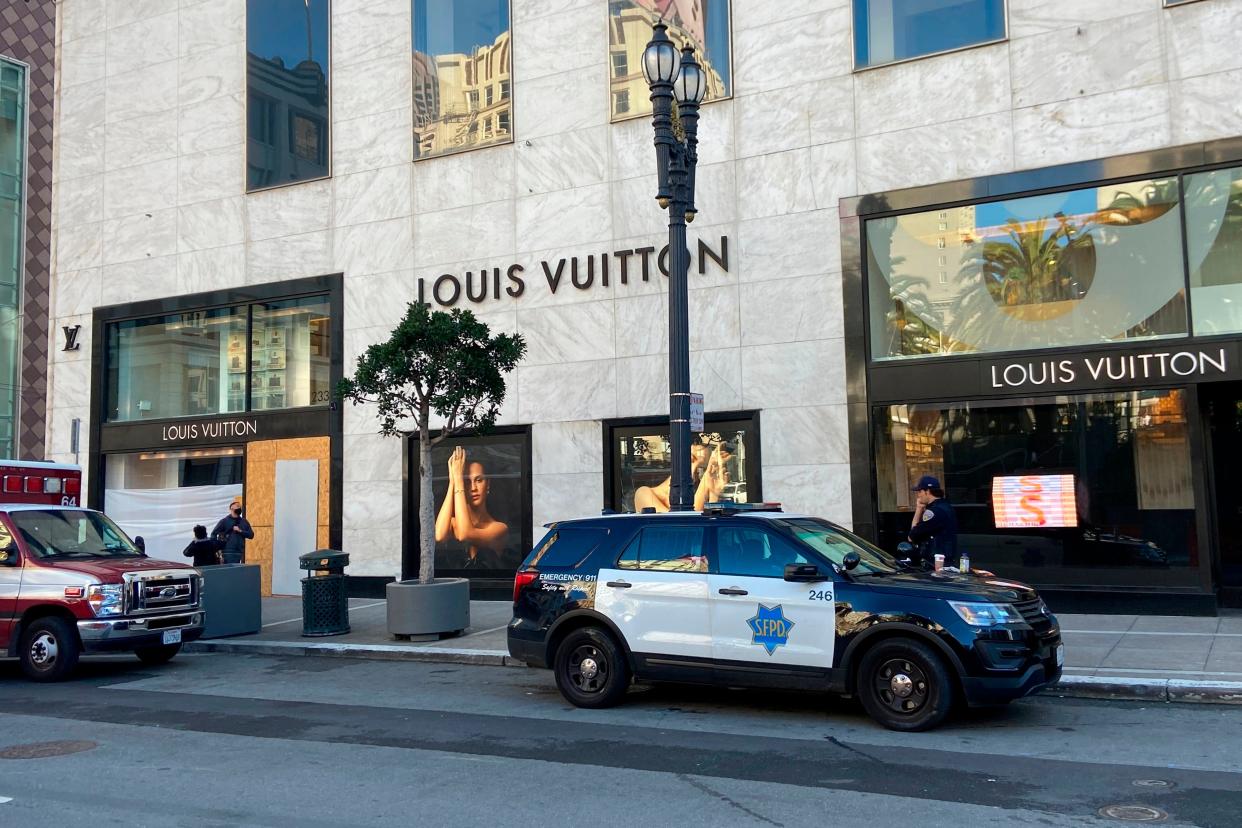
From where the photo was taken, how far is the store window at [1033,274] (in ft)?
44.9

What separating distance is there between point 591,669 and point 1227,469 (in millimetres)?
9936

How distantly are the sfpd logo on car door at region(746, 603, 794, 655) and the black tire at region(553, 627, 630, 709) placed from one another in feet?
4.15

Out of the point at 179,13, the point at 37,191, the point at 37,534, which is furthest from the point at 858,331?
the point at 37,191

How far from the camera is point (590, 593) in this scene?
9383 mm

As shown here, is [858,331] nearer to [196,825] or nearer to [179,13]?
[196,825]

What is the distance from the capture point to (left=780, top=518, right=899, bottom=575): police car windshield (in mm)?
8781

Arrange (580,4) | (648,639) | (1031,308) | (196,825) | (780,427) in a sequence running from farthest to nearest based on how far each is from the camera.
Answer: (580,4) → (780,427) → (1031,308) → (648,639) → (196,825)

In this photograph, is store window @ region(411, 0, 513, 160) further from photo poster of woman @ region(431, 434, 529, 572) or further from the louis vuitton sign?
photo poster of woman @ region(431, 434, 529, 572)

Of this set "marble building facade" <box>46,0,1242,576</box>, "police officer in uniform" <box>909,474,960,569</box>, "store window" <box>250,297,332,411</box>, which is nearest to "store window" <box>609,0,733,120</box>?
"marble building facade" <box>46,0,1242,576</box>

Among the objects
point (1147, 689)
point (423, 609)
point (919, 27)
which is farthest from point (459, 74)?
point (1147, 689)

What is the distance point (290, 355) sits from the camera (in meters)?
20.1

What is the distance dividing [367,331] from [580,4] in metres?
6.64

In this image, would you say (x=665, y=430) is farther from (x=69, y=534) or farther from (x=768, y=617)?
(x=69, y=534)

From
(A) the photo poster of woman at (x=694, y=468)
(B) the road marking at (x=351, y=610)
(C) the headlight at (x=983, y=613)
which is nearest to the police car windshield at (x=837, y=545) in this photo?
(C) the headlight at (x=983, y=613)
